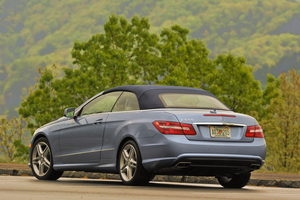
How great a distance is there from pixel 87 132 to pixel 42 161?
1577mm

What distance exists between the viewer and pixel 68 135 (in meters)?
9.12

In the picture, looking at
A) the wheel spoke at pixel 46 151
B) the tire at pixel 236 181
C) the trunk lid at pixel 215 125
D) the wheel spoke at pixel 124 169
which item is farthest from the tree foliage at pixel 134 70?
the trunk lid at pixel 215 125

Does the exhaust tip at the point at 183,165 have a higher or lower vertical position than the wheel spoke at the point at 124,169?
higher

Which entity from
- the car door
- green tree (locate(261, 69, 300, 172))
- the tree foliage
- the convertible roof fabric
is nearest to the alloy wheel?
the car door

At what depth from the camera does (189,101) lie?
802cm

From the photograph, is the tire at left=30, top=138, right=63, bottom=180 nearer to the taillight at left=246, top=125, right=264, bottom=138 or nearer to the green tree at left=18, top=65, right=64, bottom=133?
the taillight at left=246, top=125, right=264, bottom=138

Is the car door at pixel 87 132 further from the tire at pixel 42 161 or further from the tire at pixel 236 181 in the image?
the tire at pixel 236 181

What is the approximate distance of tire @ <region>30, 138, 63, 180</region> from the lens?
9.52 m

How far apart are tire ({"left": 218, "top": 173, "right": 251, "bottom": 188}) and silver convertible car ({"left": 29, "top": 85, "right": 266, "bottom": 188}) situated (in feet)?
0.06

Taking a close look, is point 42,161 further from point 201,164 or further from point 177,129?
point 201,164

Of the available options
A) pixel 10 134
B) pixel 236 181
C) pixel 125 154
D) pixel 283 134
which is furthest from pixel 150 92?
pixel 10 134

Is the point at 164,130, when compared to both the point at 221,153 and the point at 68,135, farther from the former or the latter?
the point at 68,135

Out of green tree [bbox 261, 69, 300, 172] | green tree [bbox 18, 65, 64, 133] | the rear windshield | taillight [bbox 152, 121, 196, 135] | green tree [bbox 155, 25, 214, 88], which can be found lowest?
green tree [bbox 261, 69, 300, 172]

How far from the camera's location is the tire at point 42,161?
31.2ft
